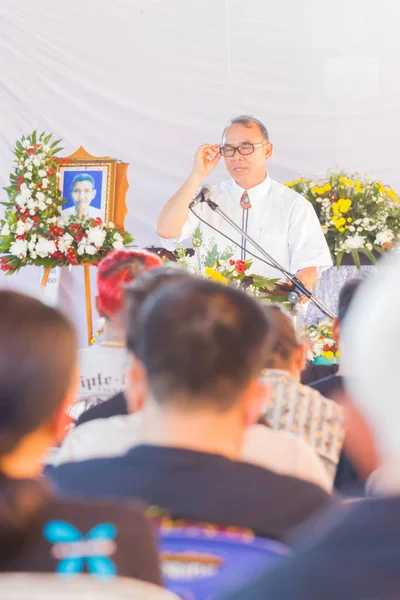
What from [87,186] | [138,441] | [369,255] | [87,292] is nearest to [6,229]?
[87,186]

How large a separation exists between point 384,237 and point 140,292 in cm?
272

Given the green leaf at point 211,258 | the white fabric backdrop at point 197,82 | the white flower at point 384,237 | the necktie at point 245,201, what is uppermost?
the white fabric backdrop at point 197,82

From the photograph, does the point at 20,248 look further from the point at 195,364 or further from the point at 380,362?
the point at 380,362

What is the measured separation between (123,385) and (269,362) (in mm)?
339

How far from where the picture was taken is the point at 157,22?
5625 millimetres

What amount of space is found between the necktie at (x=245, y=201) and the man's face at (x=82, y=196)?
2.66ft

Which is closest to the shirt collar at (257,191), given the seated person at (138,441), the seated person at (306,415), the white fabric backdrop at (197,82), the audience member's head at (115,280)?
the white fabric backdrop at (197,82)

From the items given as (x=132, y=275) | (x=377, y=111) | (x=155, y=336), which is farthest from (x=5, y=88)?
(x=155, y=336)

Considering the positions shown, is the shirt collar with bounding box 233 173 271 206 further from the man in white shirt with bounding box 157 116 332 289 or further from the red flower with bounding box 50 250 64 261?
the red flower with bounding box 50 250 64 261

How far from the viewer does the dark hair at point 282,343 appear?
177cm

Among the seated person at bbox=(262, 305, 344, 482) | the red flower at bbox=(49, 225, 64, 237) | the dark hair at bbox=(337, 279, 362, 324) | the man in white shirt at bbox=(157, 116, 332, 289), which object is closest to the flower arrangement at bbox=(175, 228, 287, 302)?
the man in white shirt at bbox=(157, 116, 332, 289)

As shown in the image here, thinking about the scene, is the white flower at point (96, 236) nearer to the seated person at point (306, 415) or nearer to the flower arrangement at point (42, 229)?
the flower arrangement at point (42, 229)

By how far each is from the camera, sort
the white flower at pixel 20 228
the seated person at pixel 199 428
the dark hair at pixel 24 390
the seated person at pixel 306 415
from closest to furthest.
Answer: the dark hair at pixel 24 390 → the seated person at pixel 199 428 → the seated person at pixel 306 415 → the white flower at pixel 20 228

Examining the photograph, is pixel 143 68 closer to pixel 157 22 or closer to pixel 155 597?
pixel 157 22
